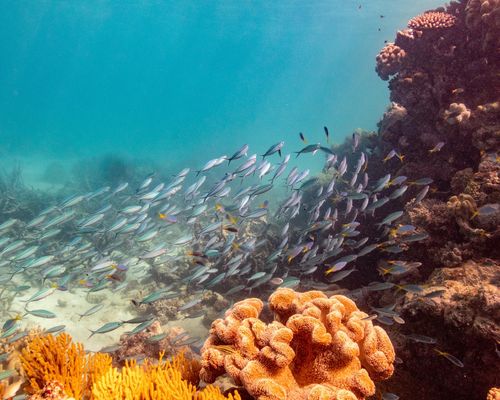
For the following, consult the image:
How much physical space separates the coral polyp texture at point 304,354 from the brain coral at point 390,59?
9.12 metres

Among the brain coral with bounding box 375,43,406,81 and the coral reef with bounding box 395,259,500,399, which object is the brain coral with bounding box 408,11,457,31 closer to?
the brain coral with bounding box 375,43,406,81

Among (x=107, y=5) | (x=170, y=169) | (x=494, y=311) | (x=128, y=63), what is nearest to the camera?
(x=494, y=311)

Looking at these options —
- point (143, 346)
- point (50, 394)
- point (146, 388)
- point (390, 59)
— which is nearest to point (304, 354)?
point (146, 388)

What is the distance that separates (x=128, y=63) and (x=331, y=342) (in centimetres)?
18645

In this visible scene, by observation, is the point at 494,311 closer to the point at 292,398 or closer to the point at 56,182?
the point at 292,398

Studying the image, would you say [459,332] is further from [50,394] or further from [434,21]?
[434,21]

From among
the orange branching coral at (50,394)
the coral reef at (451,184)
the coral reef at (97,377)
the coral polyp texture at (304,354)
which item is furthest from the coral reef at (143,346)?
the coral reef at (451,184)

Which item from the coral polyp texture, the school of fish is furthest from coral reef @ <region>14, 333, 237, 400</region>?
the school of fish

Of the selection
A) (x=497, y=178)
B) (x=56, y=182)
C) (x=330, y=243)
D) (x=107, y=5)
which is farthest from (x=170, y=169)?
(x=107, y=5)

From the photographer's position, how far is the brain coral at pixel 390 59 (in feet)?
32.0

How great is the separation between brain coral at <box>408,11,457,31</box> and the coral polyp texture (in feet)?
30.4

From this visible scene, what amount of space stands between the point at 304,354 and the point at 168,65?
179 metres

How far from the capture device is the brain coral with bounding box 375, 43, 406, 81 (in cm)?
976

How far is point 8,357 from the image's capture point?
517 centimetres
